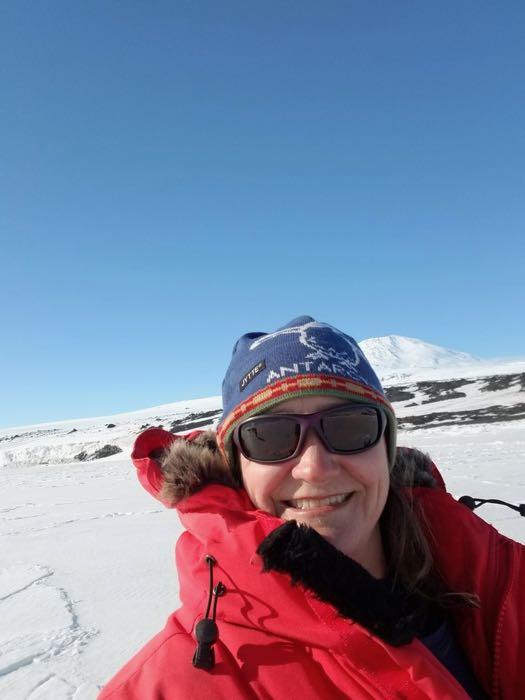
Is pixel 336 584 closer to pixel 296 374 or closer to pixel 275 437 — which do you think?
pixel 275 437

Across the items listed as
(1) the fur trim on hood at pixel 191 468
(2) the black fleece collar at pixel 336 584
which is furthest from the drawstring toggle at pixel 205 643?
(1) the fur trim on hood at pixel 191 468

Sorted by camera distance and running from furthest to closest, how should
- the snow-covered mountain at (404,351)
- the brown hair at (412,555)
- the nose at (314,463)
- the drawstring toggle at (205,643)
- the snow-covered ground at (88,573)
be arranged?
the snow-covered mountain at (404,351), the snow-covered ground at (88,573), the brown hair at (412,555), the nose at (314,463), the drawstring toggle at (205,643)

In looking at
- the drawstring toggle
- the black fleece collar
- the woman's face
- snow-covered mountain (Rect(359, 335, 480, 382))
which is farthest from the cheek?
snow-covered mountain (Rect(359, 335, 480, 382))

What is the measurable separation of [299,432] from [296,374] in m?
0.19

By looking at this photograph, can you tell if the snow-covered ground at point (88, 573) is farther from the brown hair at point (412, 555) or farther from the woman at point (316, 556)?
the brown hair at point (412, 555)

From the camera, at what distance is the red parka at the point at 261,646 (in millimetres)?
1101

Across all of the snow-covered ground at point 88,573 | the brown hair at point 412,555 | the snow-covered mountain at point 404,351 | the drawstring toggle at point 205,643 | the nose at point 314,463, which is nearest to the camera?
the drawstring toggle at point 205,643

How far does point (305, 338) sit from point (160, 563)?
3000 mm

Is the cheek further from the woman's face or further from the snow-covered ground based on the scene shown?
the snow-covered ground

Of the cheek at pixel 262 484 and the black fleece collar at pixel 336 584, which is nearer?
the black fleece collar at pixel 336 584

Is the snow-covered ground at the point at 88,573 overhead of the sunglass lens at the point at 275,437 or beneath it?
beneath

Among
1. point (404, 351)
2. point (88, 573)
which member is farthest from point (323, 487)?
point (404, 351)

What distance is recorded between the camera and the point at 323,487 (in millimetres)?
1421

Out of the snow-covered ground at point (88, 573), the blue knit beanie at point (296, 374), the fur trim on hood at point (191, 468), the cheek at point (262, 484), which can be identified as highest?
the blue knit beanie at point (296, 374)
